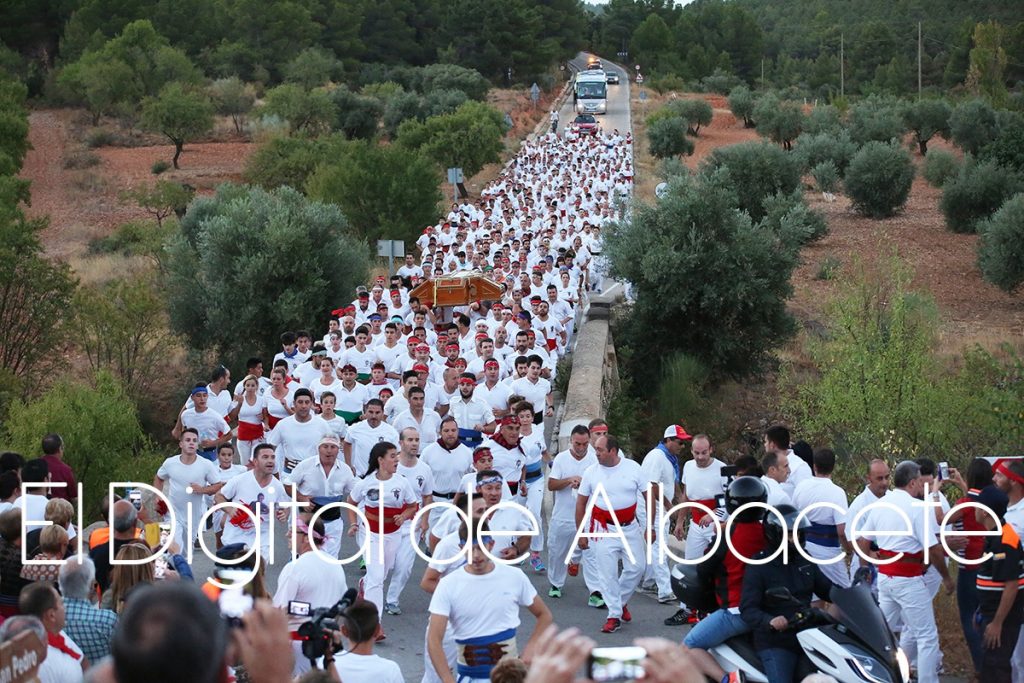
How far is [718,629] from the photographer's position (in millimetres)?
7914

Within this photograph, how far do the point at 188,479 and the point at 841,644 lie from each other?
24.1 ft

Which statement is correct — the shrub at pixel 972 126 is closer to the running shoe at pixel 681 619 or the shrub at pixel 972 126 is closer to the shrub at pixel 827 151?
the shrub at pixel 827 151

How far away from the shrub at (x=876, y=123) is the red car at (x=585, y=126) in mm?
12157

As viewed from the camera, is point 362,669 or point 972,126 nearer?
point 362,669

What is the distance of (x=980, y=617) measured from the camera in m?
9.96

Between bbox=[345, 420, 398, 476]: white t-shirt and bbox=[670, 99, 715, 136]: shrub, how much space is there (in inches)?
2564

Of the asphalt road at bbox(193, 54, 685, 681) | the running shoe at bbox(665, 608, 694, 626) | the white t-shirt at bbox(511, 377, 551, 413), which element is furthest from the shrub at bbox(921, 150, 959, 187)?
the running shoe at bbox(665, 608, 694, 626)

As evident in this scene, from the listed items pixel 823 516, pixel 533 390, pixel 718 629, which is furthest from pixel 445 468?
pixel 718 629

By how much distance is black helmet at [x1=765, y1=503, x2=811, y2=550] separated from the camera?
7.64m

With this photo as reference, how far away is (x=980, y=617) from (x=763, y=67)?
357ft

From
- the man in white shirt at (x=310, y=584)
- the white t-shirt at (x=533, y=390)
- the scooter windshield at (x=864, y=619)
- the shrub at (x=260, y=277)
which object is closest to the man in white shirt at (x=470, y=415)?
the white t-shirt at (x=533, y=390)

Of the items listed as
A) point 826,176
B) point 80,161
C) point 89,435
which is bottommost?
point 80,161

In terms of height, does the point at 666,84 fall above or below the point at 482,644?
below

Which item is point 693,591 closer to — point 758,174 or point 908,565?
point 908,565
